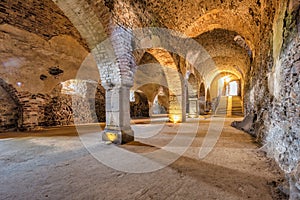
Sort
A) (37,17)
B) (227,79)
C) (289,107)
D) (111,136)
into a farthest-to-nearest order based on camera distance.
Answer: (227,79), (37,17), (111,136), (289,107)

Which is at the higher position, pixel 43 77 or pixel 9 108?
pixel 43 77

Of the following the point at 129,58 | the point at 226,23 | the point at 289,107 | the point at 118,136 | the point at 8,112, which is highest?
the point at 226,23

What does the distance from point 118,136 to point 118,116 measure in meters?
0.51

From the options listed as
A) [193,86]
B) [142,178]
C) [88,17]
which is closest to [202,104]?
[193,86]

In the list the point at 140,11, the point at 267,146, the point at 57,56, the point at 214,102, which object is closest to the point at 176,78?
the point at 140,11

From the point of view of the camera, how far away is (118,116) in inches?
154

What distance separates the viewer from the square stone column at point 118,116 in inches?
154

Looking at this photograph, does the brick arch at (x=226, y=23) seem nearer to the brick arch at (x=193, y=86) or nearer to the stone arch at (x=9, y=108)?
the brick arch at (x=193, y=86)

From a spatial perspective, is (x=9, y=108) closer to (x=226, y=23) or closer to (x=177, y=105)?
(x=177, y=105)

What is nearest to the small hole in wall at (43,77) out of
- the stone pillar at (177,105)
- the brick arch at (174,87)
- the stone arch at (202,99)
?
the brick arch at (174,87)

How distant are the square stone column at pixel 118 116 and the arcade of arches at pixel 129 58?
0.09ft

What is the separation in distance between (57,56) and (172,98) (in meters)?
5.85

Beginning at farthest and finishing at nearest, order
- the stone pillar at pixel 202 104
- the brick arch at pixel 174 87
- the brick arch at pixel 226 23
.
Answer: the stone pillar at pixel 202 104 → the brick arch at pixel 174 87 → the brick arch at pixel 226 23

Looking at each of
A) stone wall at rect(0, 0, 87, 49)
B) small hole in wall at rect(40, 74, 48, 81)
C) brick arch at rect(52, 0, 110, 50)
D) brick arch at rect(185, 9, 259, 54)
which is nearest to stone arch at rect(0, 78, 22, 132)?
small hole in wall at rect(40, 74, 48, 81)
